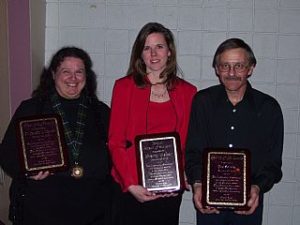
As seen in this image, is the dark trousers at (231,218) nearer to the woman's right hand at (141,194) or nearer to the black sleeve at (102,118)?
the woman's right hand at (141,194)

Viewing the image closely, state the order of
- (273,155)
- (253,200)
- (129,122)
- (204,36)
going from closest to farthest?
(253,200) < (273,155) < (129,122) < (204,36)

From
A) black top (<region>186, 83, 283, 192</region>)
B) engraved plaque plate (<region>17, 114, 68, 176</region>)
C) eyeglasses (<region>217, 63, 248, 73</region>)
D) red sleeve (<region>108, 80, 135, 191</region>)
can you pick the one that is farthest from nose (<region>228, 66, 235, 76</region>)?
engraved plaque plate (<region>17, 114, 68, 176</region>)

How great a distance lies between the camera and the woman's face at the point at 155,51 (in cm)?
252

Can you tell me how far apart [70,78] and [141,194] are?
0.72m

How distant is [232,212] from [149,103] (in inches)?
28.7

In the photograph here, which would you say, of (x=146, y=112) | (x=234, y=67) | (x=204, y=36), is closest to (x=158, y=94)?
(x=146, y=112)

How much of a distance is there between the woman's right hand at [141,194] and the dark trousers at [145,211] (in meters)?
0.09

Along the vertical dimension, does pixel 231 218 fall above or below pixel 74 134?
below

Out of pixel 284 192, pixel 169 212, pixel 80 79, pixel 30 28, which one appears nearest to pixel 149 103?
pixel 80 79

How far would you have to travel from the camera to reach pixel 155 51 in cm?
253

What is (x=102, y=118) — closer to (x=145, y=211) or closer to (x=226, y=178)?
(x=145, y=211)

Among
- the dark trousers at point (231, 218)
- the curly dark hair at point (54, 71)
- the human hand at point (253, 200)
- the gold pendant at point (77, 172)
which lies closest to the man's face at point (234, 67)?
the human hand at point (253, 200)

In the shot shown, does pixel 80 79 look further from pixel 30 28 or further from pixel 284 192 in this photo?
pixel 284 192

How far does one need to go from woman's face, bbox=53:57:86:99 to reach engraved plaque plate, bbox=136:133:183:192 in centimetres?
44
